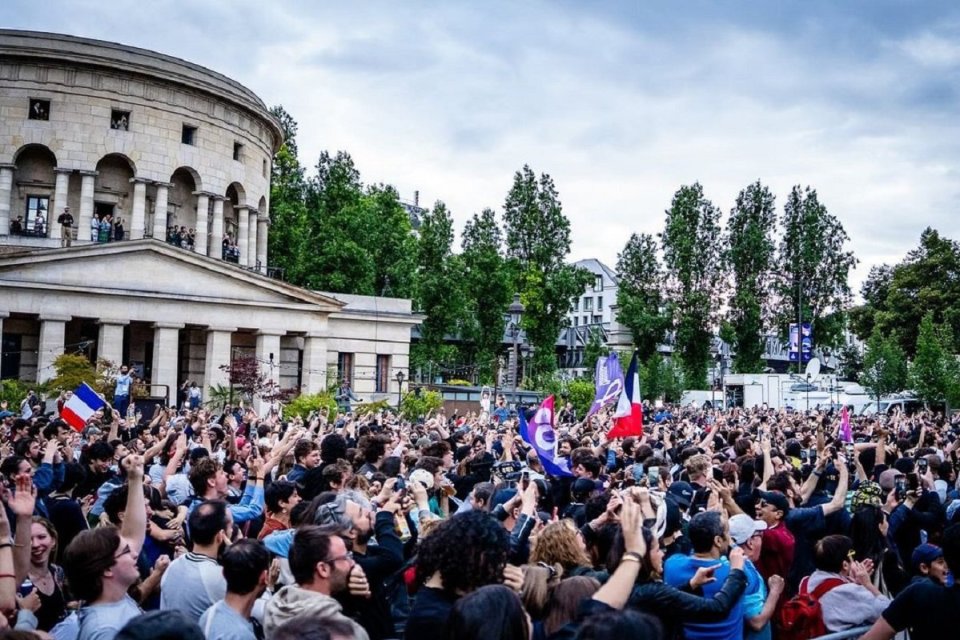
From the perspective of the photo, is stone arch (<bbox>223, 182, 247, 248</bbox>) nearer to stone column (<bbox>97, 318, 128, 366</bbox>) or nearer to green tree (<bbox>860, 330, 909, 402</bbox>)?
stone column (<bbox>97, 318, 128, 366</bbox>)

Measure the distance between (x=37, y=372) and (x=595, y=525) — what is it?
36329 millimetres

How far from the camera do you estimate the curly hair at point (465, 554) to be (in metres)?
4.19

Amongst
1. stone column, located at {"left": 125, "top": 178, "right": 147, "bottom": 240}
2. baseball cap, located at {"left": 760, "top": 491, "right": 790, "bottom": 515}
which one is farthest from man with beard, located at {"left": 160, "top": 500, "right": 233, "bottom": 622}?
stone column, located at {"left": 125, "top": 178, "right": 147, "bottom": 240}

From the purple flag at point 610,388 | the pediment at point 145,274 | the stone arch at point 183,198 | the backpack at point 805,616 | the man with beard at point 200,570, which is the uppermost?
the stone arch at point 183,198

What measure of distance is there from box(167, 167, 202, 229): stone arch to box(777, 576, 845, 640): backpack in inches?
1812

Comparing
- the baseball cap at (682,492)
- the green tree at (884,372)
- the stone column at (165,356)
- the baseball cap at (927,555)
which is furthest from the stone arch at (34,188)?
the green tree at (884,372)

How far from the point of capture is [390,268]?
185 ft

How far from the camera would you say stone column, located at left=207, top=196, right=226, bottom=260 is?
48209mm

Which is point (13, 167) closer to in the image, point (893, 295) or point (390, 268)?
point (390, 268)

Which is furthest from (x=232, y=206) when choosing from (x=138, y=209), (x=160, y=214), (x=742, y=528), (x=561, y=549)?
(x=561, y=549)

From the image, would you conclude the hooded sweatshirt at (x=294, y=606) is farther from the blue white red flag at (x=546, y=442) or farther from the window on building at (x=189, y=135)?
the window on building at (x=189, y=135)

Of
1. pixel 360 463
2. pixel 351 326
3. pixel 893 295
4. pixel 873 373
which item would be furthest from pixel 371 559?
pixel 893 295

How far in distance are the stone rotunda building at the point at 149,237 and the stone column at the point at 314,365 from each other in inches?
3.7

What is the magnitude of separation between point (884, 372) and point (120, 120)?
155 feet
